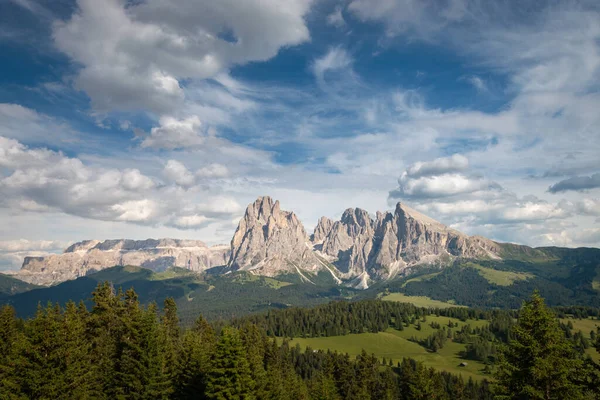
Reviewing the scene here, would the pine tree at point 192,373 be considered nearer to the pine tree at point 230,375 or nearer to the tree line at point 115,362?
the tree line at point 115,362

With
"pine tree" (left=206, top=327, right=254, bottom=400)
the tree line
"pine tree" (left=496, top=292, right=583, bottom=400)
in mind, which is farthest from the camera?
the tree line

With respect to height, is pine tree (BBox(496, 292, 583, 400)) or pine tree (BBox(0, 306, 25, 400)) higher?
pine tree (BBox(496, 292, 583, 400))

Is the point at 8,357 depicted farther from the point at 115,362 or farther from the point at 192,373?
the point at 192,373

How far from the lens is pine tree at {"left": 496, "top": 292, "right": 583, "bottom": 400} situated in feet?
102

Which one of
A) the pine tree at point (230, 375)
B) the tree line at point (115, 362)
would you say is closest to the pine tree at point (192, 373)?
the tree line at point (115, 362)

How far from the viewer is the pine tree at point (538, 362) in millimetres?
31141

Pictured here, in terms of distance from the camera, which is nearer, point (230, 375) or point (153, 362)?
point (230, 375)

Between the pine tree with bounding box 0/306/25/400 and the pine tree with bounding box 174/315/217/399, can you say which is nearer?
the pine tree with bounding box 0/306/25/400

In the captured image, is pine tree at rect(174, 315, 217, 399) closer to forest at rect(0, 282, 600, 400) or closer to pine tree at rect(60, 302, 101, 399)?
forest at rect(0, 282, 600, 400)

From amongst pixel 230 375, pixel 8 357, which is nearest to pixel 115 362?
pixel 8 357

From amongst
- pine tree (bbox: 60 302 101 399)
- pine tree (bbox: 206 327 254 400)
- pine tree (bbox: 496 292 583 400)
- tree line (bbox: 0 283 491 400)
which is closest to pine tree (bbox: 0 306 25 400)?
tree line (bbox: 0 283 491 400)

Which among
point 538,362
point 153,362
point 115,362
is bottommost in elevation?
point 115,362

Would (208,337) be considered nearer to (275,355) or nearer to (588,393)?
(275,355)

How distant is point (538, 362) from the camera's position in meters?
31.3
